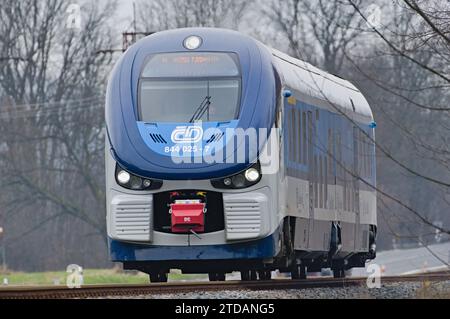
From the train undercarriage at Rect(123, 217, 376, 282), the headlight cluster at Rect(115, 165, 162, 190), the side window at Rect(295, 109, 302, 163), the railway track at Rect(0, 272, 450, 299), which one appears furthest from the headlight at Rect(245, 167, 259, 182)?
the side window at Rect(295, 109, 302, 163)

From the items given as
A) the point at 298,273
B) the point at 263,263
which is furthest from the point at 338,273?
the point at 263,263

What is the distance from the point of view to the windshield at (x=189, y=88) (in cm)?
1825

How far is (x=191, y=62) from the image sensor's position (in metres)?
18.7

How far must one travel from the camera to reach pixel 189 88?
18.4m

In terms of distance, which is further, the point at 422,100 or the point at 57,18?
the point at 57,18

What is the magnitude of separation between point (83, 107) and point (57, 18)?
4583 millimetres

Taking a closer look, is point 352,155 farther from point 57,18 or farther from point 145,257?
point 57,18

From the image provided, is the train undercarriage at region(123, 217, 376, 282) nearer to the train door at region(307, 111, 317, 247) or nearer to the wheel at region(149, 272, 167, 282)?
the wheel at region(149, 272, 167, 282)

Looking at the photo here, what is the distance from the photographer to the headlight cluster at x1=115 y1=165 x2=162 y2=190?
17891 mm

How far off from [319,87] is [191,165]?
219cm
